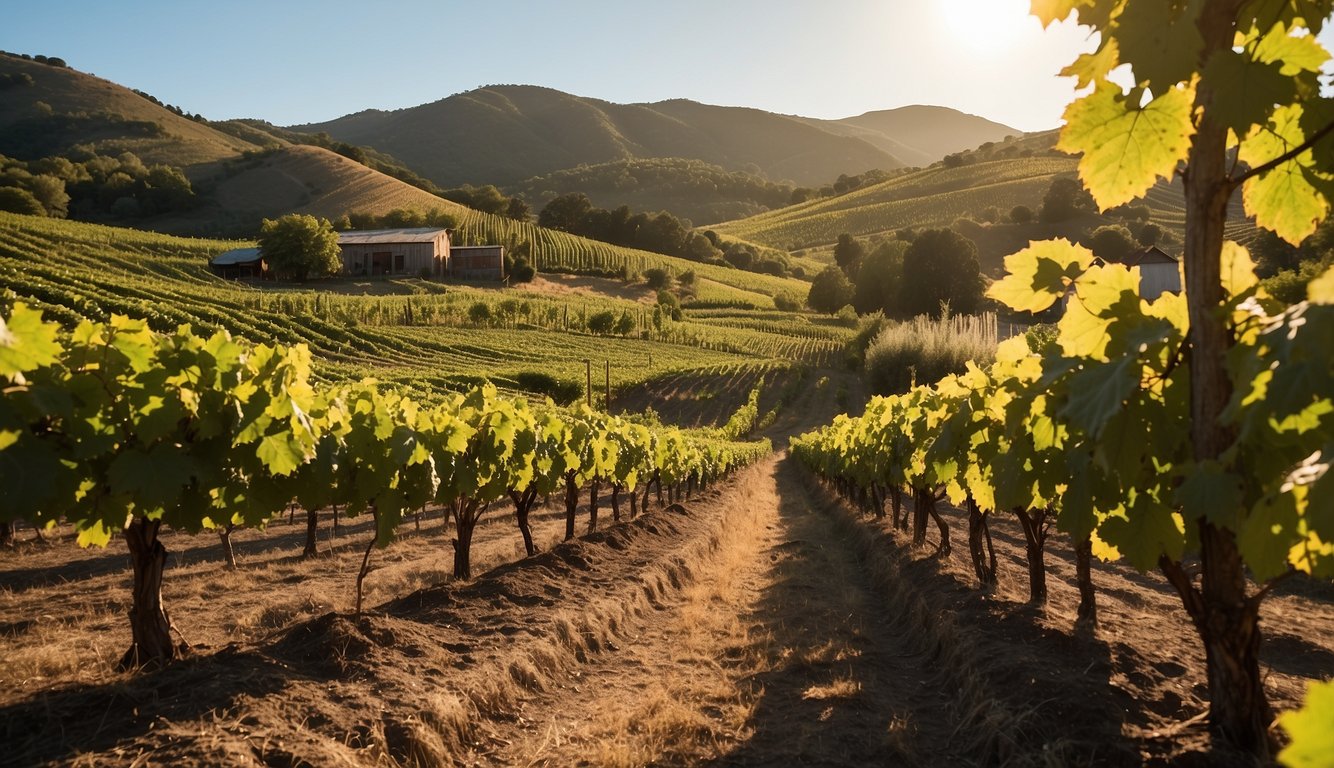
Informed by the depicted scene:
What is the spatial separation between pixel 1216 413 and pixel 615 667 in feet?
16.8

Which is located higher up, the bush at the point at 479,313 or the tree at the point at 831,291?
the tree at the point at 831,291

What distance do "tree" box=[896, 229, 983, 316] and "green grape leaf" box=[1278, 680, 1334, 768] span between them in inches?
2372

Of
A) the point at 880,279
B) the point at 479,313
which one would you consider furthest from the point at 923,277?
the point at 479,313

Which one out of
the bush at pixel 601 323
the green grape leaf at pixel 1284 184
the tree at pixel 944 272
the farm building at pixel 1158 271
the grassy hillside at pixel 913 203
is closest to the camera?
the green grape leaf at pixel 1284 184

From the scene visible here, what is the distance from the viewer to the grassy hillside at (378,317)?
3412 centimetres

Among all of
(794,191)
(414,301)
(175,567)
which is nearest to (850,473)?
(175,567)

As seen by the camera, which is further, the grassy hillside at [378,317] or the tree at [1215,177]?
the grassy hillside at [378,317]

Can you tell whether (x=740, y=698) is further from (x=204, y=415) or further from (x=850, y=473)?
(x=850, y=473)

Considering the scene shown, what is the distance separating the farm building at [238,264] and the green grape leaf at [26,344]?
218ft

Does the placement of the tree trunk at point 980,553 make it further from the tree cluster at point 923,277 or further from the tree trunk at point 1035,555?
the tree cluster at point 923,277

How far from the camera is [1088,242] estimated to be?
75.2 m

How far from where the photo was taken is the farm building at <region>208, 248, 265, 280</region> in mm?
62906

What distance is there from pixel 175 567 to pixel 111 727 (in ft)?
Result: 25.4

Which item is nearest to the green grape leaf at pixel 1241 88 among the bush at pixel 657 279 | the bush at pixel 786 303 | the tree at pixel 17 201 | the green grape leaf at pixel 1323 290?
the green grape leaf at pixel 1323 290
